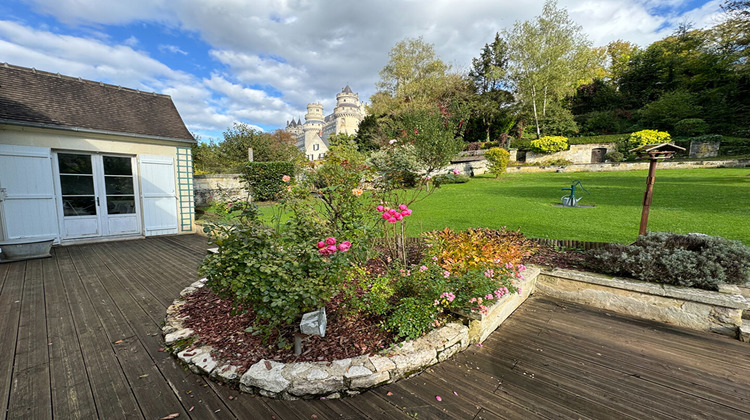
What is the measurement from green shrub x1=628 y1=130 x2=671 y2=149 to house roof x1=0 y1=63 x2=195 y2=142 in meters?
22.4

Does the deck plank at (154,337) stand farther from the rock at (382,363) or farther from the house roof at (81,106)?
the house roof at (81,106)

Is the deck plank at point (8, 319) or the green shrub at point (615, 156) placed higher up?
the green shrub at point (615, 156)

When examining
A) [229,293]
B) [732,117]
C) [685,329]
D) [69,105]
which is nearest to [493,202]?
[685,329]

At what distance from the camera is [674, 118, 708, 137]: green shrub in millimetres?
17203

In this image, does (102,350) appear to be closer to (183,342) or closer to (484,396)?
(183,342)

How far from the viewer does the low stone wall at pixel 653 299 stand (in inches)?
97.3

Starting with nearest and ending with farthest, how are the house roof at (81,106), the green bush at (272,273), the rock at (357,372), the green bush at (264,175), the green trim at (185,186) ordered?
the rock at (357,372)
the green bush at (272,273)
the house roof at (81,106)
the green trim at (185,186)
the green bush at (264,175)

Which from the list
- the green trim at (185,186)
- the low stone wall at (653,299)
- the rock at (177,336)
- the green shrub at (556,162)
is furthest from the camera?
the green shrub at (556,162)

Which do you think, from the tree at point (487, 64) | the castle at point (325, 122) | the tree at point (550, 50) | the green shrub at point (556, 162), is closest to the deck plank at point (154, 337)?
the green shrub at point (556, 162)

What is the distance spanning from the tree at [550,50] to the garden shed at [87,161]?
22094 mm

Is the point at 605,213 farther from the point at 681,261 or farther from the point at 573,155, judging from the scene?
the point at 573,155

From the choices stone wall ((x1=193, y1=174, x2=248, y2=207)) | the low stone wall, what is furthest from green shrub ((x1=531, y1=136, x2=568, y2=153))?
the low stone wall

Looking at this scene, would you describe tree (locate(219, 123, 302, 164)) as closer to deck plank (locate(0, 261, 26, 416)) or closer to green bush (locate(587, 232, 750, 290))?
deck plank (locate(0, 261, 26, 416))

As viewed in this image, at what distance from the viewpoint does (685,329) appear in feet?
8.52
